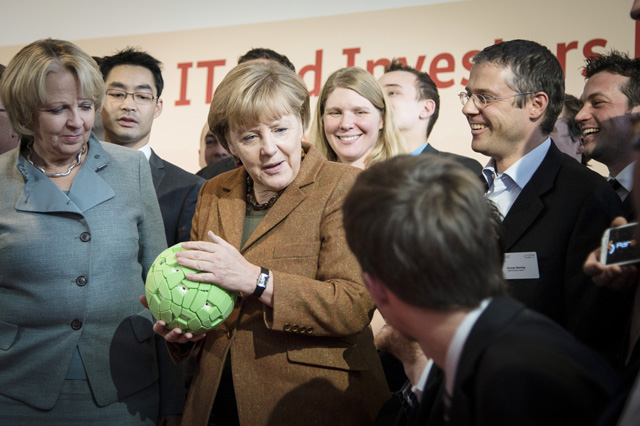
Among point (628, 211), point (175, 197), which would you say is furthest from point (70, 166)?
point (628, 211)

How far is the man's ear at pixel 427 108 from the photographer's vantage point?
14.4ft

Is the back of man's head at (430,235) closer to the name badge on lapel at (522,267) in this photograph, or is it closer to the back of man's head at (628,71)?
the name badge on lapel at (522,267)

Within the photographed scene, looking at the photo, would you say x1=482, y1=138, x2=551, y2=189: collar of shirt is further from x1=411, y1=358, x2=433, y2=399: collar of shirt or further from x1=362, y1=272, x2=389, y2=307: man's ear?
x1=362, y1=272, x2=389, y2=307: man's ear

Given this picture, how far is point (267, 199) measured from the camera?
2.39 m

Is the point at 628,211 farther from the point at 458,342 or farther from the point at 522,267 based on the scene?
the point at 458,342

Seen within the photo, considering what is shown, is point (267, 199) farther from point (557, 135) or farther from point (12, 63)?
point (557, 135)

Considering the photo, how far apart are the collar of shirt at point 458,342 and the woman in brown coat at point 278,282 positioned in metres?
0.79

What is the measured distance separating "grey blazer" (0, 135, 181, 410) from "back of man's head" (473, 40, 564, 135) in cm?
166

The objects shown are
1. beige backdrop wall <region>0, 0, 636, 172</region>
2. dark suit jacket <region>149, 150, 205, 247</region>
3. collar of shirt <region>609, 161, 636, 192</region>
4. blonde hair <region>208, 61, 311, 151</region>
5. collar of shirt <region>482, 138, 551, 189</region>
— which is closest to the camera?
blonde hair <region>208, 61, 311, 151</region>

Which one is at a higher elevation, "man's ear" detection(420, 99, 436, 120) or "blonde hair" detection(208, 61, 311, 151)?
"man's ear" detection(420, 99, 436, 120)

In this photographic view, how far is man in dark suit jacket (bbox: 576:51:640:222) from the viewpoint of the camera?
11.6ft

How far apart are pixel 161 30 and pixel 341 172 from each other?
3.82 m

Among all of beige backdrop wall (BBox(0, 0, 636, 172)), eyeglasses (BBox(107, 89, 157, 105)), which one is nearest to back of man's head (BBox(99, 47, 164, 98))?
eyeglasses (BBox(107, 89, 157, 105))

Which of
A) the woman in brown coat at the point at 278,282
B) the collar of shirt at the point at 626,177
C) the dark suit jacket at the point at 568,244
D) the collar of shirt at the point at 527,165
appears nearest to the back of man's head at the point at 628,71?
the collar of shirt at the point at 626,177
